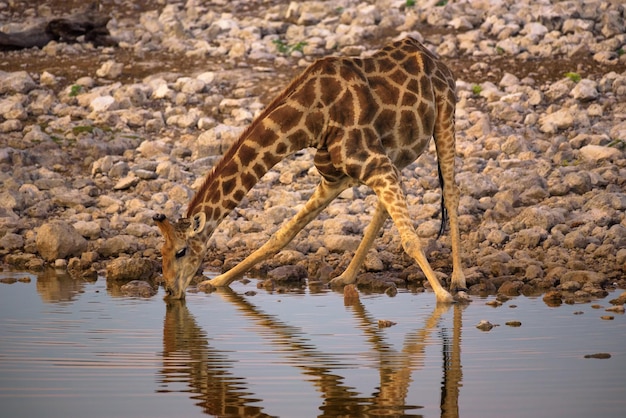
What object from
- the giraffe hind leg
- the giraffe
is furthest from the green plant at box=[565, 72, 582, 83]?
the giraffe hind leg

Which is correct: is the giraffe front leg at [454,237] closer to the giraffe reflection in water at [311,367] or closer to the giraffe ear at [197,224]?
the giraffe reflection in water at [311,367]

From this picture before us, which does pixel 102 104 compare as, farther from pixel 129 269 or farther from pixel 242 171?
pixel 242 171

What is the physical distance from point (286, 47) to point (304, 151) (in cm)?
499

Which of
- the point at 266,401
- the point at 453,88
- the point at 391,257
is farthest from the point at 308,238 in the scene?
the point at 266,401

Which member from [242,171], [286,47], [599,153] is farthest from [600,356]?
[286,47]

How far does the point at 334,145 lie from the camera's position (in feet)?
35.6

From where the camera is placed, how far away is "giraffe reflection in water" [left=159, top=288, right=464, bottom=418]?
632 centimetres

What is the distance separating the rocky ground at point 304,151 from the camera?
1268 centimetres

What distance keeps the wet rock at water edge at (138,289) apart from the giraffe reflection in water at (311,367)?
102 cm

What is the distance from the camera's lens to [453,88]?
12016 mm

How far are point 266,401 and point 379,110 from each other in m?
5.17

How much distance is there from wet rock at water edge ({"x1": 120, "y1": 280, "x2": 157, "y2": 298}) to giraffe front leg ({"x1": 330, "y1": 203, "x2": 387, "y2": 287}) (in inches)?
70.5

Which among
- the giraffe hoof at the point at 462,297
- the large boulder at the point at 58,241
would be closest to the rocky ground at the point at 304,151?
the large boulder at the point at 58,241

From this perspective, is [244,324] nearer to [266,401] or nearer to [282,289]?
[282,289]
